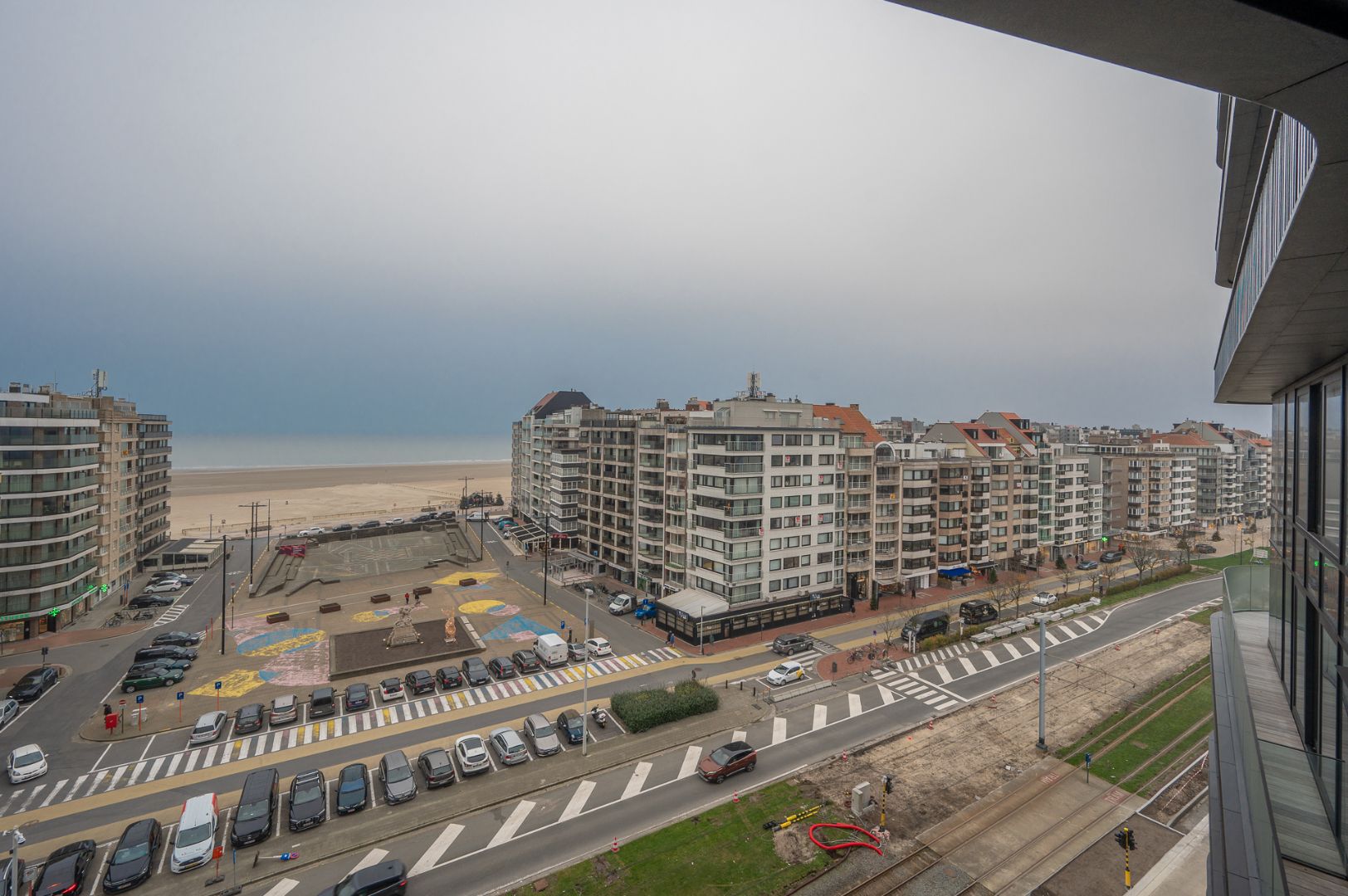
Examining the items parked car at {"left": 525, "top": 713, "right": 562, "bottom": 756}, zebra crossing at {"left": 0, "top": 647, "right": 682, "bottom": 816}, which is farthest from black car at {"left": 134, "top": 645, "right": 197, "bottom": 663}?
parked car at {"left": 525, "top": 713, "right": 562, "bottom": 756}

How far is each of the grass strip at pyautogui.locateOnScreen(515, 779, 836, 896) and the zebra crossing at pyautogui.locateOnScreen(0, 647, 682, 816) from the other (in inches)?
692

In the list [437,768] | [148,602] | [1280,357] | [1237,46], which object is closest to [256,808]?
[437,768]

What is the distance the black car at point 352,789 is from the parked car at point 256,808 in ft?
8.39

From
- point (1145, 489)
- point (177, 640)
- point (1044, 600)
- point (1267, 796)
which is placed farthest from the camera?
point (1145, 489)

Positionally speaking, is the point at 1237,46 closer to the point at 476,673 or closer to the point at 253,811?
the point at 253,811

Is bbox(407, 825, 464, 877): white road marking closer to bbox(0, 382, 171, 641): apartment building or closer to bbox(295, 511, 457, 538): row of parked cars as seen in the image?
bbox(0, 382, 171, 641): apartment building

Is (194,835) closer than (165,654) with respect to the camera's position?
Yes

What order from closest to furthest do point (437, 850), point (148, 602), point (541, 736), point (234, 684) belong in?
point (437, 850) → point (541, 736) → point (234, 684) → point (148, 602)

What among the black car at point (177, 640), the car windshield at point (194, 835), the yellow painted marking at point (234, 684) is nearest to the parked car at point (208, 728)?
the yellow painted marking at point (234, 684)

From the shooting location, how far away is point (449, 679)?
4081 centimetres

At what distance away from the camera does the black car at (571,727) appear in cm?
3284

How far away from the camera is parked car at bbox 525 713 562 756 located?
105ft

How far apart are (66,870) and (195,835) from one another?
3723mm

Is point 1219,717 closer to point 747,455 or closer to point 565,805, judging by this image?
point 565,805
